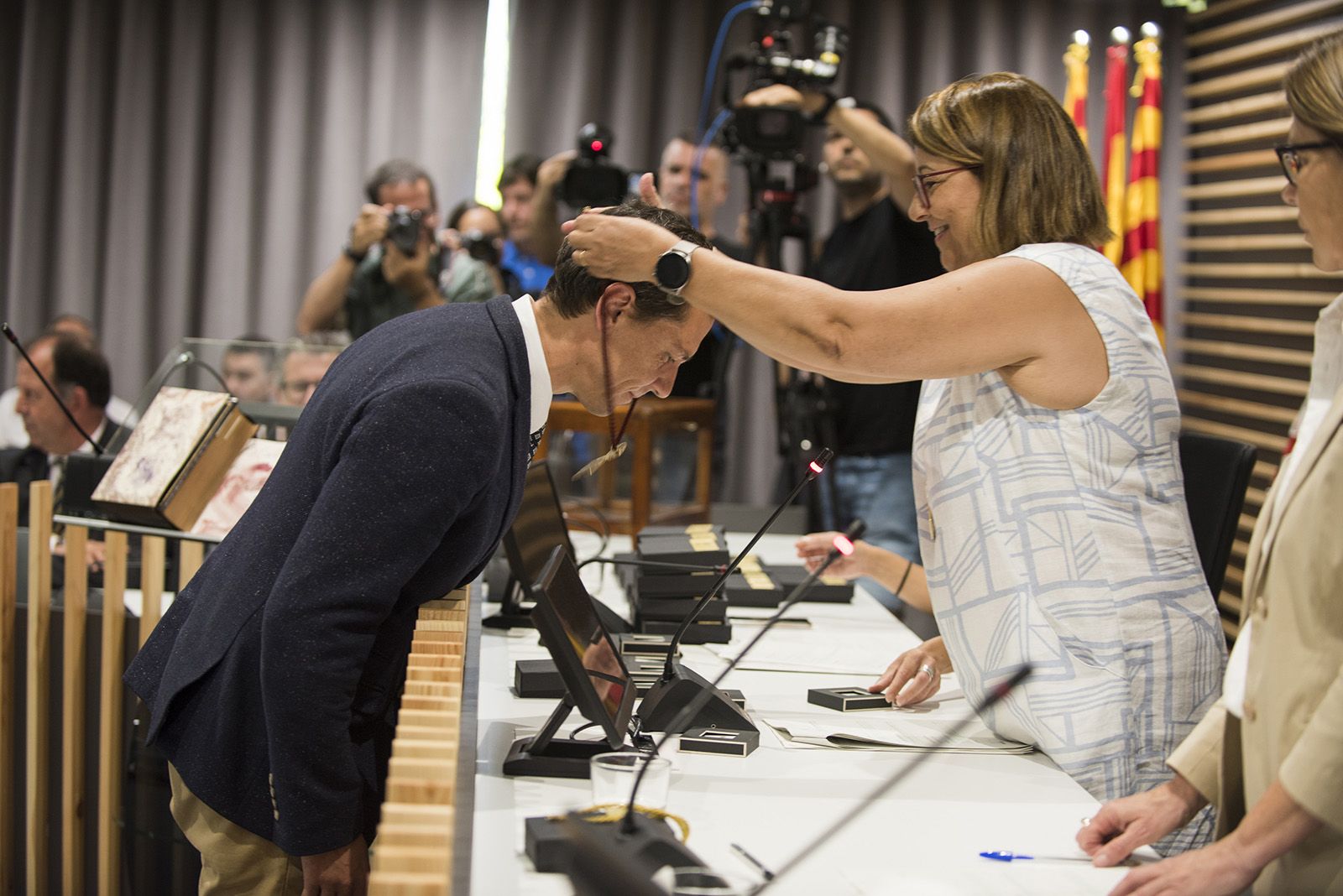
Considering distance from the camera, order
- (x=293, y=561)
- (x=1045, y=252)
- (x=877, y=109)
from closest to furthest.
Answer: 1. (x=293, y=561)
2. (x=1045, y=252)
3. (x=877, y=109)

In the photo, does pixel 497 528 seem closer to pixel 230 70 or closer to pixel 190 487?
pixel 190 487

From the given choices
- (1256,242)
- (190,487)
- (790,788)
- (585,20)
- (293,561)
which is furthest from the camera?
(585,20)

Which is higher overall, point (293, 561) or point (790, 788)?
point (293, 561)

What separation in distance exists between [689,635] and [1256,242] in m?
3.66

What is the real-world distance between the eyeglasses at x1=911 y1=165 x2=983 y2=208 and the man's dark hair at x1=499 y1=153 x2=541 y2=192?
3.19 m

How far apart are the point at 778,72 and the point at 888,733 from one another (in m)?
2.30

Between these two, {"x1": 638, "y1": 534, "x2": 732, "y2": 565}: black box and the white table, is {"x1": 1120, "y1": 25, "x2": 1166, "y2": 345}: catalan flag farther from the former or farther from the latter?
the white table

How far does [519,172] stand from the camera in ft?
15.7

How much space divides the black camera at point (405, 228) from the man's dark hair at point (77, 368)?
1.00m

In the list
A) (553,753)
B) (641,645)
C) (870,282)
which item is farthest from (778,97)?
(553,753)

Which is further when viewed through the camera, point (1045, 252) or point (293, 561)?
point (1045, 252)

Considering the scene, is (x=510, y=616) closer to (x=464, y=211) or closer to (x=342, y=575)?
(x=342, y=575)

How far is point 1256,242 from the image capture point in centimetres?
491

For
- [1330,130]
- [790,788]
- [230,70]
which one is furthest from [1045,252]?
[230,70]
